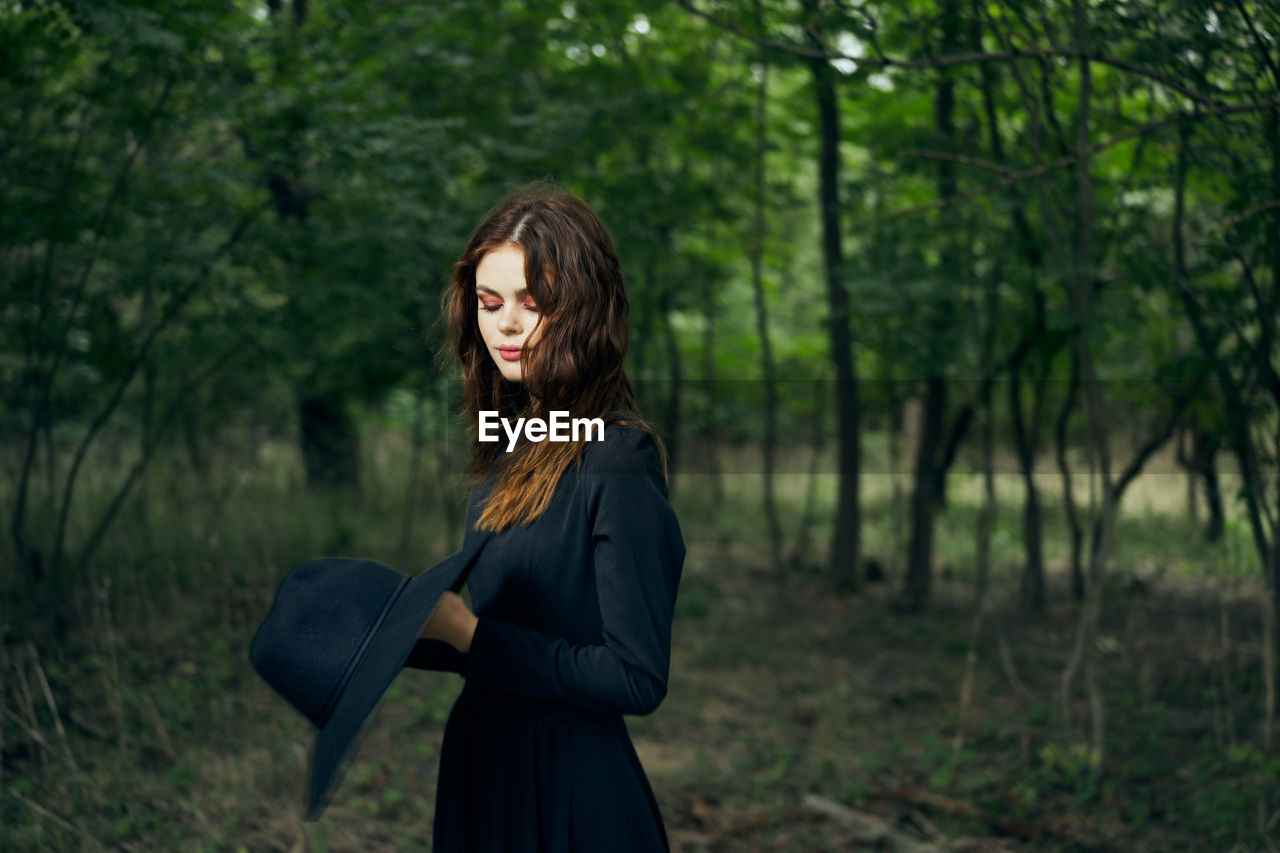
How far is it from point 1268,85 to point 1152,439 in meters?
4.21

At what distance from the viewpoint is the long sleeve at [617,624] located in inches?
56.4

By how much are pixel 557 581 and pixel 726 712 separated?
16.6 feet

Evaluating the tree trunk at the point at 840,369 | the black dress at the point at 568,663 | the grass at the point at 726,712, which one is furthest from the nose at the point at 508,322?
the tree trunk at the point at 840,369

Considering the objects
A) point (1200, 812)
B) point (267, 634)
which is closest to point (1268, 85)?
point (1200, 812)

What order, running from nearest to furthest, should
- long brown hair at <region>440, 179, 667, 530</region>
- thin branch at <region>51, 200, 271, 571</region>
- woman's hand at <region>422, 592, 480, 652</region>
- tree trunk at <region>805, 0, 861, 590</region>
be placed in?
woman's hand at <region>422, 592, 480, 652</region> < long brown hair at <region>440, 179, 667, 530</region> < thin branch at <region>51, 200, 271, 571</region> < tree trunk at <region>805, 0, 861, 590</region>

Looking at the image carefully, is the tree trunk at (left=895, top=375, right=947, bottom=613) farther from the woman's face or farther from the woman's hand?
the woman's hand

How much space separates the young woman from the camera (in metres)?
1.45

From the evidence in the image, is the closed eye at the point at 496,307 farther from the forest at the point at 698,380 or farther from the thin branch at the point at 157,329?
the thin branch at the point at 157,329

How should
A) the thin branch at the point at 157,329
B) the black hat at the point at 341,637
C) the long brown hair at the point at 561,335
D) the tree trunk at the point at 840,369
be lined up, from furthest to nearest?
the tree trunk at the point at 840,369 → the thin branch at the point at 157,329 → the long brown hair at the point at 561,335 → the black hat at the point at 341,637

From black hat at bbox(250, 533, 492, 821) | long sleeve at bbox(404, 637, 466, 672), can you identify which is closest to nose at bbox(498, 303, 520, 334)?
black hat at bbox(250, 533, 492, 821)

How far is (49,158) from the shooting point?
506 centimetres

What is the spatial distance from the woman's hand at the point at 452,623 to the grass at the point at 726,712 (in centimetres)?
299

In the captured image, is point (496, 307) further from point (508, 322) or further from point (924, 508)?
point (924, 508)

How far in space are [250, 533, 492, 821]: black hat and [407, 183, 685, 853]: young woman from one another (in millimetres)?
69
